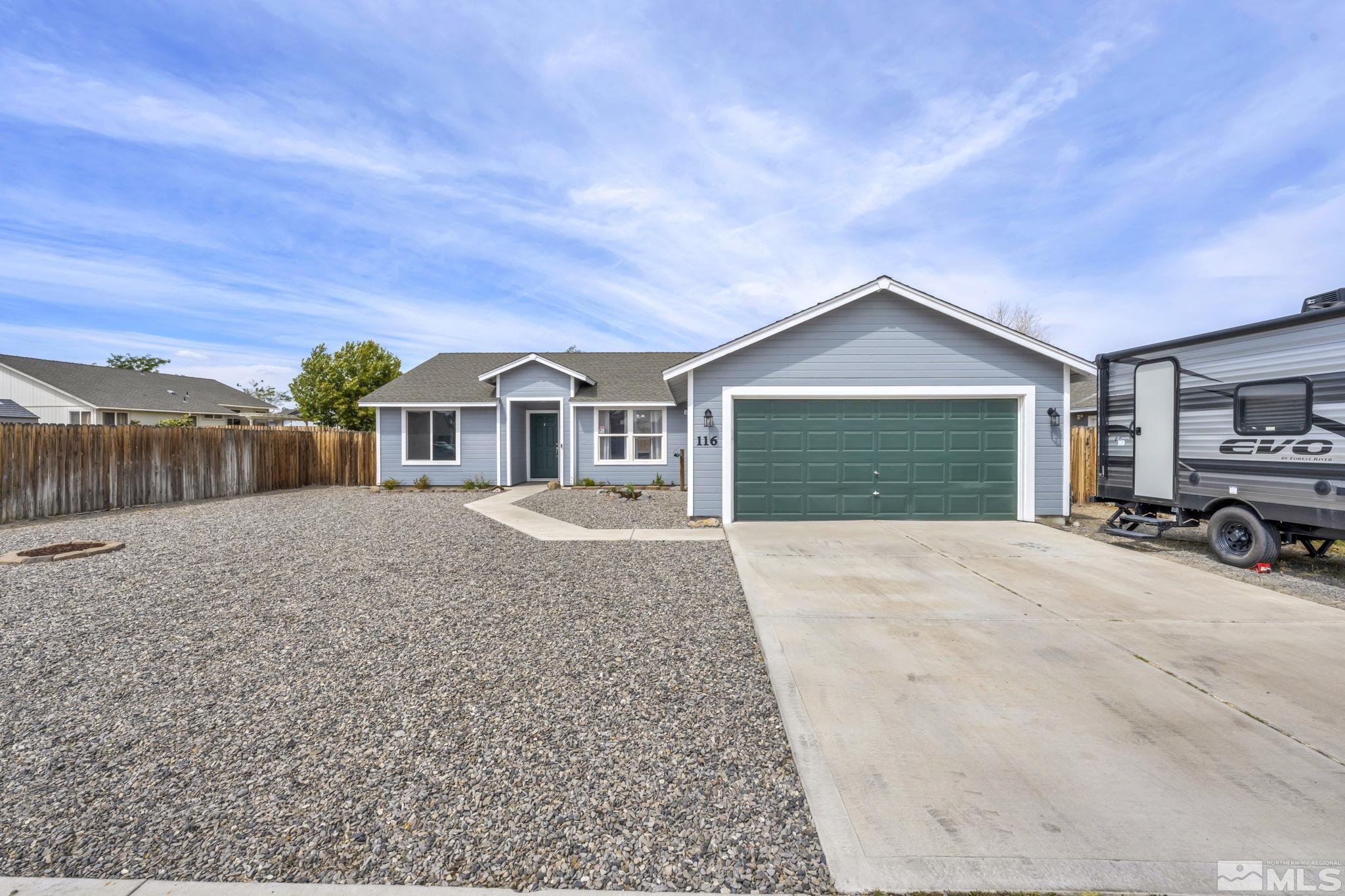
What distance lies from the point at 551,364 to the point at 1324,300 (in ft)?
49.5

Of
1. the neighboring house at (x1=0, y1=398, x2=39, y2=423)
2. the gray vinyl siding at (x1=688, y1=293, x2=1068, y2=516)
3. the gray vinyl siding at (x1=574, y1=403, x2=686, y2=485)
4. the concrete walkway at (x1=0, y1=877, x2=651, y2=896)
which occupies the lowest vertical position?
the concrete walkway at (x1=0, y1=877, x2=651, y2=896)

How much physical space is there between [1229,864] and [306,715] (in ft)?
14.6

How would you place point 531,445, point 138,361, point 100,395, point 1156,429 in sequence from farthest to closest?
1. point 138,361
2. point 100,395
3. point 531,445
4. point 1156,429

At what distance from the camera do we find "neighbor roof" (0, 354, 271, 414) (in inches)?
1054

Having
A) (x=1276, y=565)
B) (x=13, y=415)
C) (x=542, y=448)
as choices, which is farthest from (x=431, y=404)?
(x=1276, y=565)

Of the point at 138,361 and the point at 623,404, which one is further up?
the point at 138,361

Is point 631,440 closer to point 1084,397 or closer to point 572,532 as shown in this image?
point 572,532

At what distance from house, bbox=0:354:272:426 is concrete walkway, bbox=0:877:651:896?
103ft

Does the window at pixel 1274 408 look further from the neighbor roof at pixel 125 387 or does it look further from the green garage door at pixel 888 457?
the neighbor roof at pixel 125 387

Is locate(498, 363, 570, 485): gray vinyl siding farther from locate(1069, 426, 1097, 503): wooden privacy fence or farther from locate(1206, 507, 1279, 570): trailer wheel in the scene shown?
locate(1206, 507, 1279, 570): trailer wheel

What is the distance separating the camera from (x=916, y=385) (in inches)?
420

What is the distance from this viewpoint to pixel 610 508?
41.9 feet

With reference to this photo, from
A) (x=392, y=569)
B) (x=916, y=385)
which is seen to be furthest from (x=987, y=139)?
(x=392, y=569)

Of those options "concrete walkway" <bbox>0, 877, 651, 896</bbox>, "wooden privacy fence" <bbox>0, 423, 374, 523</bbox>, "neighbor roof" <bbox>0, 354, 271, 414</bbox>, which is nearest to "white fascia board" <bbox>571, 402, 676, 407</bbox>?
"wooden privacy fence" <bbox>0, 423, 374, 523</bbox>
